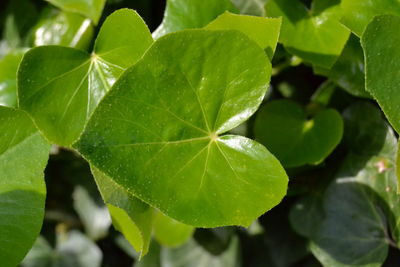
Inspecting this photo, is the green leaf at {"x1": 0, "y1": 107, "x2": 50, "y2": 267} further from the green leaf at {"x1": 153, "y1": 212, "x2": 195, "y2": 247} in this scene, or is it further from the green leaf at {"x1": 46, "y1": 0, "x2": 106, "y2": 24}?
the green leaf at {"x1": 153, "y1": 212, "x2": 195, "y2": 247}

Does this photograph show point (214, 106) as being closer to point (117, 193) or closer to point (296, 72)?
point (117, 193)

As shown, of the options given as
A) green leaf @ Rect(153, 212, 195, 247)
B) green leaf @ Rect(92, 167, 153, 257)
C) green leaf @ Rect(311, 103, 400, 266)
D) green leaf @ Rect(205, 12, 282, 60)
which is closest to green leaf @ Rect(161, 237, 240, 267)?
green leaf @ Rect(153, 212, 195, 247)

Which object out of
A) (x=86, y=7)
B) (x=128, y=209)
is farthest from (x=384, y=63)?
(x=86, y=7)

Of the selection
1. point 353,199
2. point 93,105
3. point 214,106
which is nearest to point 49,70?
point 93,105

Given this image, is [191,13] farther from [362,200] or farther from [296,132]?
[362,200]

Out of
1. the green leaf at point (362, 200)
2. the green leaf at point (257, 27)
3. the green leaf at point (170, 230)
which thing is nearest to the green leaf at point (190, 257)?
the green leaf at point (170, 230)

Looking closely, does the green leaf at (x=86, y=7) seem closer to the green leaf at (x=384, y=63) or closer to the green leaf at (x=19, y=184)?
the green leaf at (x=19, y=184)
